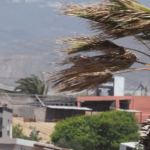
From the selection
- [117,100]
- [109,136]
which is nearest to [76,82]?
[109,136]

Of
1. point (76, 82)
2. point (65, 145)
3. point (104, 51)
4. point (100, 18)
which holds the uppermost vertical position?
point (100, 18)

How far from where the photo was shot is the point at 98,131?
118 feet

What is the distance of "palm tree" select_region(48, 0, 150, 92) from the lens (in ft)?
18.1

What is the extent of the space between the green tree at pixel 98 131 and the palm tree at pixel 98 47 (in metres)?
27.8

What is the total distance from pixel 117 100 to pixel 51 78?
4676 centimetres

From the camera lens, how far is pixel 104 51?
6133 mm

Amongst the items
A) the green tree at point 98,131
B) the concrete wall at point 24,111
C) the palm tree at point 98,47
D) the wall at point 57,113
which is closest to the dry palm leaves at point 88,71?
the palm tree at point 98,47

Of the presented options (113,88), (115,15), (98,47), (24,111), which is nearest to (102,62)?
(98,47)

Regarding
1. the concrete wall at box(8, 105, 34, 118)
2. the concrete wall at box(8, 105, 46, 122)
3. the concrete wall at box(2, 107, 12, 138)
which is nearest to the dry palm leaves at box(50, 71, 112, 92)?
the concrete wall at box(2, 107, 12, 138)

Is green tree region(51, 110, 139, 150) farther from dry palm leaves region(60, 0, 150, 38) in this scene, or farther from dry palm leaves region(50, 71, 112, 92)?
dry palm leaves region(60, 0, 150, 38)

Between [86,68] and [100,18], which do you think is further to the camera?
[86,68]

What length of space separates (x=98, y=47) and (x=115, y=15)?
83 cm

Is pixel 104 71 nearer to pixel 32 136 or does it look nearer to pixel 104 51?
pixel 104 51

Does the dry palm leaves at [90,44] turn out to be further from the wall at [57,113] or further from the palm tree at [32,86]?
the palm tree at [32,86]
